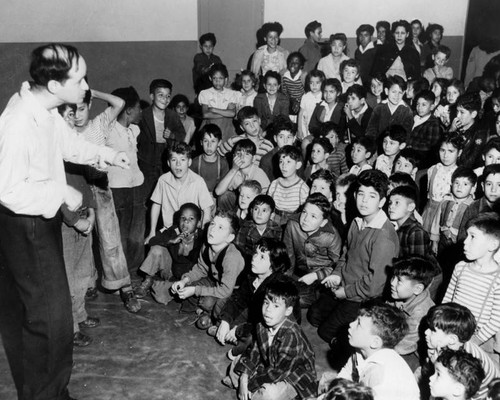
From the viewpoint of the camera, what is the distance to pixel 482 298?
3.60 m

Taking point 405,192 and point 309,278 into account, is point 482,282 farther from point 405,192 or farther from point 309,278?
point 309,278

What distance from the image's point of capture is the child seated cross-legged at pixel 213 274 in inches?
174

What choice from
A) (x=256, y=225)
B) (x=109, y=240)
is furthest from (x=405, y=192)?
(x=109, y=240)

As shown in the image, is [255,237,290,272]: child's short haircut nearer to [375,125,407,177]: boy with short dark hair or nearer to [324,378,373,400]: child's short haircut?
[324,378,373,400]: child's short haircut

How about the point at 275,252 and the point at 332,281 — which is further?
the point at 332,281

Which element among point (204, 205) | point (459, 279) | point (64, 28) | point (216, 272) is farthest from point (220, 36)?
point (459, 279)

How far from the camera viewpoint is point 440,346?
3.32 m

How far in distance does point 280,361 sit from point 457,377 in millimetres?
1037

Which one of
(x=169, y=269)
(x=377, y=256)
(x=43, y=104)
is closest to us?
(x=43, y=104)

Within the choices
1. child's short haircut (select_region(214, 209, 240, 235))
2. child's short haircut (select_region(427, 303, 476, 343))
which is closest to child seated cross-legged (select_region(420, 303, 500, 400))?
child's short haircut (select_region(427, 303, 476, 343))

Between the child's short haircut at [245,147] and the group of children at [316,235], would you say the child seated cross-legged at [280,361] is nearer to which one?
the group of children at [316,235]

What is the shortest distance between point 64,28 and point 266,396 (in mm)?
6710

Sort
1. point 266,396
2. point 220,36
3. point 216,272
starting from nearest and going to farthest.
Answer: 1. point 266,396
2. point 216,272
3. point 220,36

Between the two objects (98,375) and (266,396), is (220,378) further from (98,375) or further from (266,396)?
(98,375)
